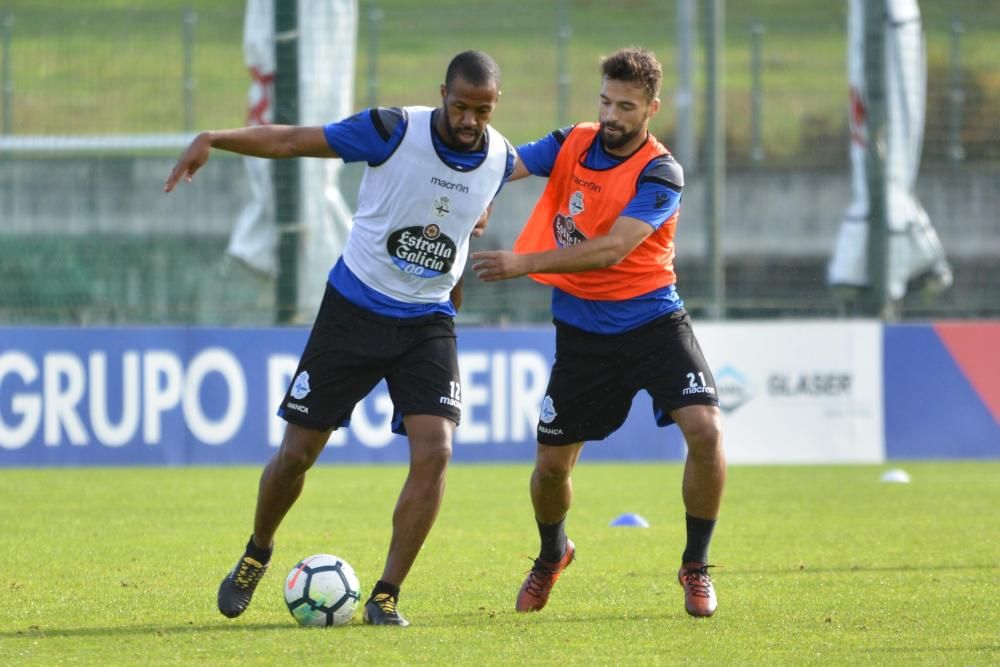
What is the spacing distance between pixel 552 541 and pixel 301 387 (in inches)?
52.6

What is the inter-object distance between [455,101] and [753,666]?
2.31 metres

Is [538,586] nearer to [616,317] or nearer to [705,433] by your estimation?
[705,433]

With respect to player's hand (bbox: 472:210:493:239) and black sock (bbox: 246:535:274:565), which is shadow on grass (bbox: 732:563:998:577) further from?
black sock (bbox: 246:535:274:565)

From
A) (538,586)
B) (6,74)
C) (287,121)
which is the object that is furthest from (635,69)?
(6,74)

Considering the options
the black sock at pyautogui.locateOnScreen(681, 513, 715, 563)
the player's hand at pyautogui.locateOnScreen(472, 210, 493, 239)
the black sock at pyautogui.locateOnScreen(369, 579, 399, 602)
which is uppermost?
the player's hand at pyautogui.locateOnScreen(472, 210, 493, 239)

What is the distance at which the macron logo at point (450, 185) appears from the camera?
253 inches

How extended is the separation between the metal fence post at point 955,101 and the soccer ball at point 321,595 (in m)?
15.1

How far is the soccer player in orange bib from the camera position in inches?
267

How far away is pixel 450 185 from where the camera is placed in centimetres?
645

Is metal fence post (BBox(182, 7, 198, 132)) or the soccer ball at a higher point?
metal fence post (BBox(182, 7, 198, 132))

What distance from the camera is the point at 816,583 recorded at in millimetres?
7559

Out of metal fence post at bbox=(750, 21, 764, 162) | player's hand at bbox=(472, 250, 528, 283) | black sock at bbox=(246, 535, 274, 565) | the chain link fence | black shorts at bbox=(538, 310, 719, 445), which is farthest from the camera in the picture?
metal fence post at bbox=(750, 21, 764, 162)

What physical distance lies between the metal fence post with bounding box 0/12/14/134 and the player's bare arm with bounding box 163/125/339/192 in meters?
13.6

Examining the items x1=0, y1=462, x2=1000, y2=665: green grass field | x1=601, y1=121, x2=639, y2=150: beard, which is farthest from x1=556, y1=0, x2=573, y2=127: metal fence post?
x1=601, y1=121, x2=639, y2=150: beard
